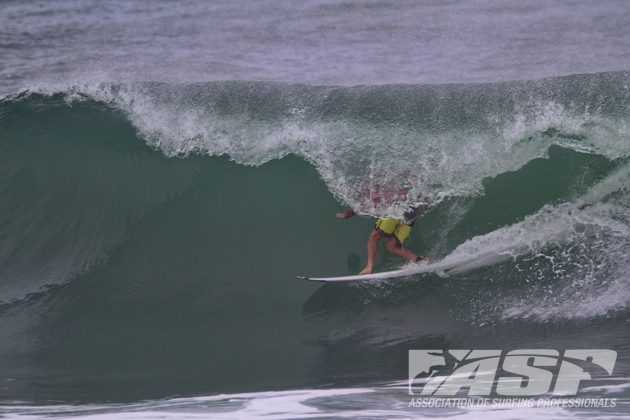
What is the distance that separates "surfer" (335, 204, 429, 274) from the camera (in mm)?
7109

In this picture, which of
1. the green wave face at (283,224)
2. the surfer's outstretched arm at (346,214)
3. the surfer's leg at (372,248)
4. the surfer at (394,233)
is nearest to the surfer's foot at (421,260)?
the surfer at (394,233)

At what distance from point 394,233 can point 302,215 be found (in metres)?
1.13

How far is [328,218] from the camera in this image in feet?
25.4

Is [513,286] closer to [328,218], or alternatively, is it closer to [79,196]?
[328,218]

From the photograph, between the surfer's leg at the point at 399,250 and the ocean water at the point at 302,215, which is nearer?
the ocean water at the point at 302,215

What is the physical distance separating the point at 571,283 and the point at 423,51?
3.44m

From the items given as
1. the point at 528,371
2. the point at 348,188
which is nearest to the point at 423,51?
the point at 348,188

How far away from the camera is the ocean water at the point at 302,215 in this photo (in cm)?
694

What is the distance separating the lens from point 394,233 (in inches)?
281
